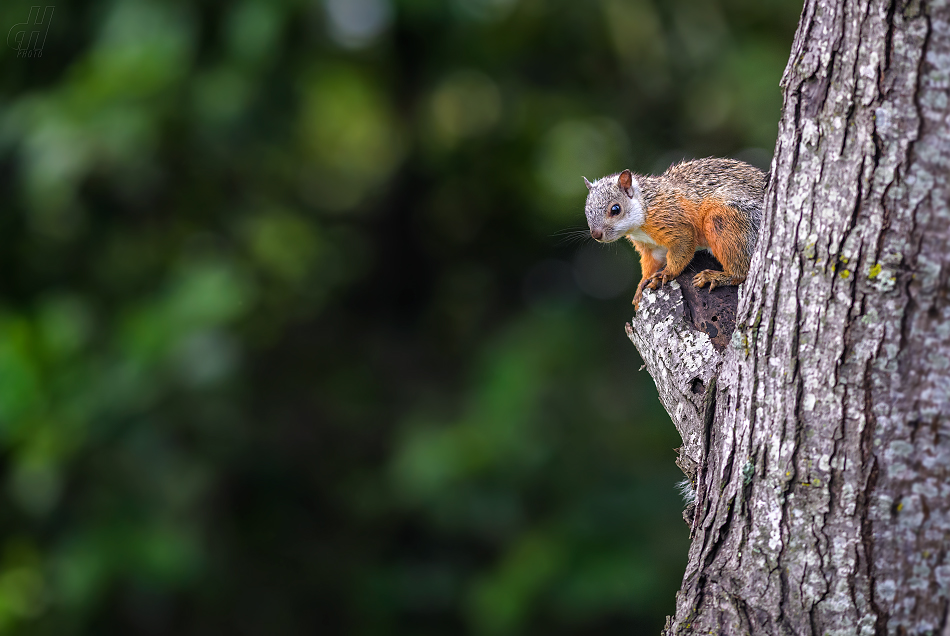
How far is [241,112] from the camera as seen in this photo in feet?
16.7

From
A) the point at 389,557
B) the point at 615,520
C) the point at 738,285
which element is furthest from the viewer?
the point at 389,557

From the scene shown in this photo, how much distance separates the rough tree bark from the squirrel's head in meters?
1.34

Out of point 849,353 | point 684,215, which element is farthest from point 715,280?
point 849,353

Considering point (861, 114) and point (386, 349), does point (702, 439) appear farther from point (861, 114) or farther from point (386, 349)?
point (386, 349)

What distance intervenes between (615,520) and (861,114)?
167 inches

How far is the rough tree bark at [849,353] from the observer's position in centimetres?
154

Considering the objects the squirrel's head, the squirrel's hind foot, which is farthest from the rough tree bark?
the squirrel's head

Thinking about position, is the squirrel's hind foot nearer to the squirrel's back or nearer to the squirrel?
the squirrel

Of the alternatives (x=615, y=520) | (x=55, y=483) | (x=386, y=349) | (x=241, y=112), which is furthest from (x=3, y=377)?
(x=615, y=520)

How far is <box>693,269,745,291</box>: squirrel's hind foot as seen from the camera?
2.58m

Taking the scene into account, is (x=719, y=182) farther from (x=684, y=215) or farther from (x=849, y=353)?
(x=849, y=353)

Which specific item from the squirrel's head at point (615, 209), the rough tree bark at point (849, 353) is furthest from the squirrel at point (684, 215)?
the rough tree bark at point (849, 353)

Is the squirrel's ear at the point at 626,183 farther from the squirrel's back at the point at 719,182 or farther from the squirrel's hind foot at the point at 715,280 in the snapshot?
the squirrel's hind foot at the point at 715,280

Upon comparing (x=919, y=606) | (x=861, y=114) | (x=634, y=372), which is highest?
(x=634, y=372)
